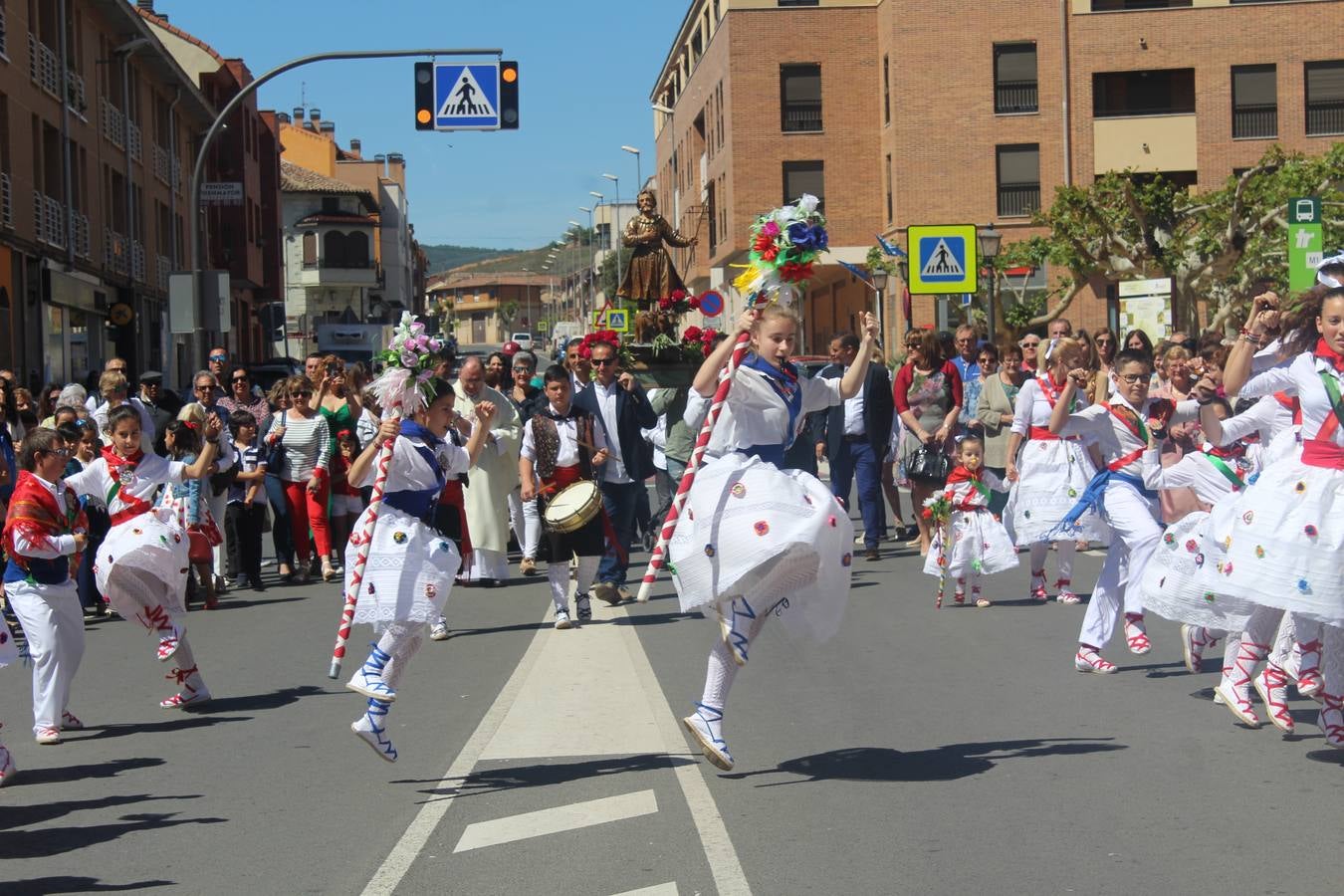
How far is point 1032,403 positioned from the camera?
476 inches

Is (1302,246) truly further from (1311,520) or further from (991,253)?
(1311,520)

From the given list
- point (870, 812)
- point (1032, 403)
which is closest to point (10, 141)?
point (1032, 403)

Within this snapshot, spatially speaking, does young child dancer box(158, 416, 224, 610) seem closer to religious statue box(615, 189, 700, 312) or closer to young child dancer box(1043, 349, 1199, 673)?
young child dancer box(1043, 349, 1199, 673)

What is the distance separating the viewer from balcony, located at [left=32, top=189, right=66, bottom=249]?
1267 inches

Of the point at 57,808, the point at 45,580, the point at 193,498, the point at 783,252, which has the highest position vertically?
the point at 783,252

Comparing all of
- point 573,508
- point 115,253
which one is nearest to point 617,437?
point 573,508

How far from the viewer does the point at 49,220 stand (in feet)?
109

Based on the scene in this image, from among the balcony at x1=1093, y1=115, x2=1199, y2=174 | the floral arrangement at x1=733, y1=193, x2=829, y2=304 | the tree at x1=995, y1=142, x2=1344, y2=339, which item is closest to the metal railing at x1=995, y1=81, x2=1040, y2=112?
the balcony at x1=1093, y1=115, x2=1199, y2=174

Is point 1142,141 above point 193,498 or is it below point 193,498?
above

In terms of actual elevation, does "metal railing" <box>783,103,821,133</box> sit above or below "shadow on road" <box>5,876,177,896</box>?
above

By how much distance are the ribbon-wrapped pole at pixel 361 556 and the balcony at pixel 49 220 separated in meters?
26.4

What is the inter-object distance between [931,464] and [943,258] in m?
9.50

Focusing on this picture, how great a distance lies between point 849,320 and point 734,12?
1197 cm

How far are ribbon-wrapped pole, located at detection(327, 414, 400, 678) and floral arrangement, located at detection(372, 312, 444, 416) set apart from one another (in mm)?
337
